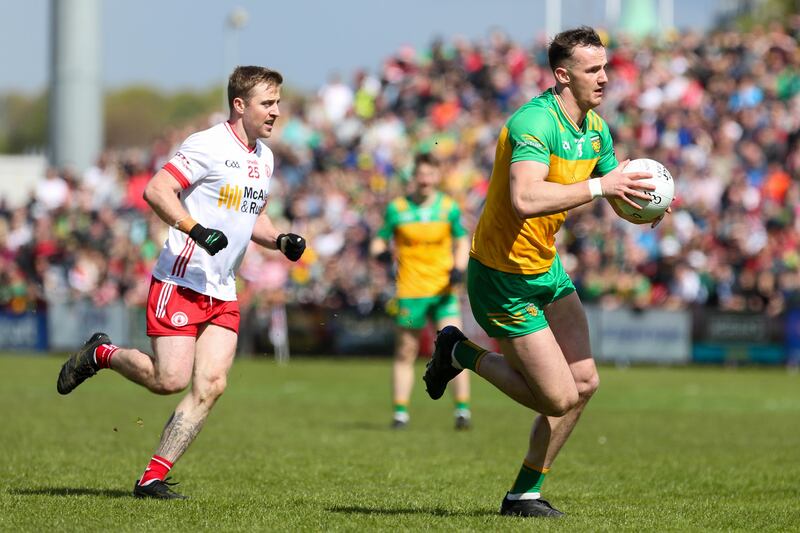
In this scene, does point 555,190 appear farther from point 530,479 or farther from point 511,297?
point 530,479

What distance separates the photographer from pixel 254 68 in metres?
7.98

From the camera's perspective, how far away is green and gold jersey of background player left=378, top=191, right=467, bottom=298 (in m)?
13.6

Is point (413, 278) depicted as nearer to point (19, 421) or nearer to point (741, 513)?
point (19, 421)

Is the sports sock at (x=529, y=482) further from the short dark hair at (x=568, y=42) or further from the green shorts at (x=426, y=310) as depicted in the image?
the green shorts at (x=426, y=310)

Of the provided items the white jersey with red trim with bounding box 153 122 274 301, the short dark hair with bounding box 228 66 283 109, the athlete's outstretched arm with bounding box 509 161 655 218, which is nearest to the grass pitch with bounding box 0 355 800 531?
the white jersey with red trim with bounding box 153 122 274 301

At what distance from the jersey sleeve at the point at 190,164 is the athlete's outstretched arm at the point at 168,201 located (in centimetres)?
5

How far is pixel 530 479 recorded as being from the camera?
7.49 metres

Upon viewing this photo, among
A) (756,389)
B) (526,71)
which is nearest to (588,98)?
(756,389)

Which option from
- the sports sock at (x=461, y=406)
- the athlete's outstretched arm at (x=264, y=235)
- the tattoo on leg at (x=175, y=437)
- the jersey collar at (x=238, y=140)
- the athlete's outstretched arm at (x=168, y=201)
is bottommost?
the sports sock at (x=461, y=406)

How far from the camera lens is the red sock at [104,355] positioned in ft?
26.6

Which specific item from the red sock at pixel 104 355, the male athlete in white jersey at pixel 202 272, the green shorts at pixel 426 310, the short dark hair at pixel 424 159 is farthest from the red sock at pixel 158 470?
the short dark hair at pixel 424 159

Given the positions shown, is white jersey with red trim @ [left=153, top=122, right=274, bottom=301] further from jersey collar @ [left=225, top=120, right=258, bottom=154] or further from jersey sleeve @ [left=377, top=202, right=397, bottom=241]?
jersey sleeve @ [left=377, top=202, right=397, bottom=241]

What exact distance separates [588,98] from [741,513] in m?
2.59

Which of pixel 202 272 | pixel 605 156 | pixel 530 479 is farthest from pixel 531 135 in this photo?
pixel 202 272
